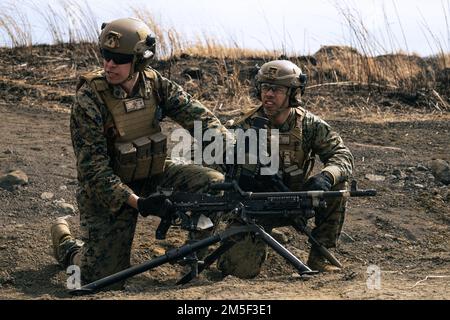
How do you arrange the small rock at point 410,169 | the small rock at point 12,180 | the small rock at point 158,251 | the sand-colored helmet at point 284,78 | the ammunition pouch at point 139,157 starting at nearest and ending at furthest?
the ammunition pouch at point 139,157, the sand-colored helmet at point 284,78, the small rock at point 158,251, the small rock at point 12,180, the small rock at point 410,169

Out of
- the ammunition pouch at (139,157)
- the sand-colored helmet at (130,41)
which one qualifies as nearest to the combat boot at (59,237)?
the ammunition pouch at (139,157)

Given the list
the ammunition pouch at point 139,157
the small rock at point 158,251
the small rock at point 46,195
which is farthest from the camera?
the small rock at point 46,195

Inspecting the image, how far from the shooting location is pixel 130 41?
7219 mm

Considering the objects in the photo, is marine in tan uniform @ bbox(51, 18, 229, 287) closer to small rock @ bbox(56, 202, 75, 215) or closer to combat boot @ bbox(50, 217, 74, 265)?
combat boot @ bbox(50, 217, 74, 265)

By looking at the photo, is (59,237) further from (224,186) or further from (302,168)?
(302,168)

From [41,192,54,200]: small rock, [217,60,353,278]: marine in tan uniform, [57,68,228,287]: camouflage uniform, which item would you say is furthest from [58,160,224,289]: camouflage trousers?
[41,192,54,200]: small rock

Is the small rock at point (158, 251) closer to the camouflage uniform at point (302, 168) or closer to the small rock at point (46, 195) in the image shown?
the camouflage uniform at point (302, 168)

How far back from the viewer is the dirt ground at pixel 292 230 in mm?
6645

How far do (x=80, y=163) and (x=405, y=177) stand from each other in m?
3.99

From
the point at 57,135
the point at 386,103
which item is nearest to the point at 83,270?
the point at 57,135

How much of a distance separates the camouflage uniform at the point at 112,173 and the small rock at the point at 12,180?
1750 mm

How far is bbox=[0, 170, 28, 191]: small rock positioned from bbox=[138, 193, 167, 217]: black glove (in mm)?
2905

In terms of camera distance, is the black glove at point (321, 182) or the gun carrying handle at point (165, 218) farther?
the black glove at point (321, 182)
